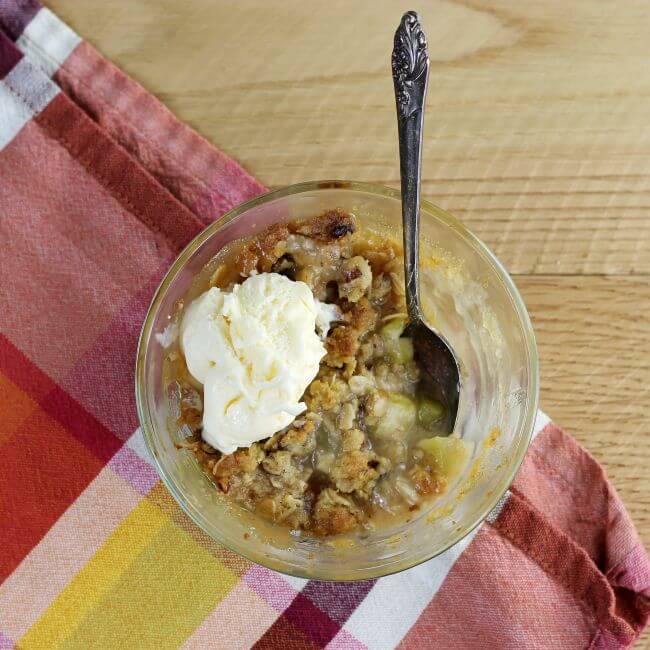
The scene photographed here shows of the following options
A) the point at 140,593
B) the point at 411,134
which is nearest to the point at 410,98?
the point at 411,134

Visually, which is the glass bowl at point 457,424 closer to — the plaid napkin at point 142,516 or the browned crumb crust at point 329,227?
the browned crumb crust at point 329,227

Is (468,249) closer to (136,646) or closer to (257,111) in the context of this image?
(257,111)

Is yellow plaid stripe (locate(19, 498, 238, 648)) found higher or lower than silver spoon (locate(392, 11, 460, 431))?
lower

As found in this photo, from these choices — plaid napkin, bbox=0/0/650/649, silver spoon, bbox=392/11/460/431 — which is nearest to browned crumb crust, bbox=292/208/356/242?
silver spoon, bbox=392/11/460/431

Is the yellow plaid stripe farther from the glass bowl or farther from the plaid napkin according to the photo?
the glass bowl

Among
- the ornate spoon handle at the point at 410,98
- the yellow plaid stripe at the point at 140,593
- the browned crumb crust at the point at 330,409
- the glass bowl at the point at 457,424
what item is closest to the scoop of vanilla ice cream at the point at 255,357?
the browned crumb crust at the point at 330,409

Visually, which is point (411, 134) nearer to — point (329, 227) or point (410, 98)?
point (410, 98)

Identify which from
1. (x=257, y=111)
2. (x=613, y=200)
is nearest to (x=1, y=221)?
(x=257, y=111)
